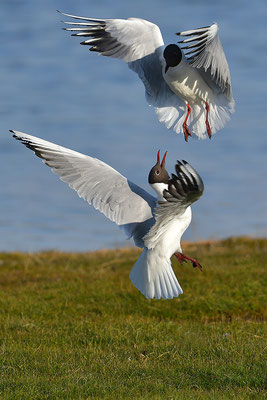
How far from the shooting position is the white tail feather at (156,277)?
18.4 ft

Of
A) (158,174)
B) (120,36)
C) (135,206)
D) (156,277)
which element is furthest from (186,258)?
(120,36)

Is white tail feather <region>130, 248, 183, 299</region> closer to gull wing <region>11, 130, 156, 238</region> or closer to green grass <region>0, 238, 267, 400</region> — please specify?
gull wing <region>11, 130, 156, 238</region>

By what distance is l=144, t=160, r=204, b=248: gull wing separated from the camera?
4689 mm

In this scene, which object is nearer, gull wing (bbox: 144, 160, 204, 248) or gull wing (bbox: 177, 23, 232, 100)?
gull wing (bbox: 144, 160, 204, 248)

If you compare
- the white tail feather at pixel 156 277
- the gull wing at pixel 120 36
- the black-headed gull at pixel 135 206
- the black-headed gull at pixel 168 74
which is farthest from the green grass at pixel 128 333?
the gull wing at pixel 120 36

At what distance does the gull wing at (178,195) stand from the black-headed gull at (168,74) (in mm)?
1466

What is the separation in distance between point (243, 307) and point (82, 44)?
408cm

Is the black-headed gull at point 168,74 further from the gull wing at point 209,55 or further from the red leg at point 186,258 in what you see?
the red leg at point 186,258

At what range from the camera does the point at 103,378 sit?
15.6 feet

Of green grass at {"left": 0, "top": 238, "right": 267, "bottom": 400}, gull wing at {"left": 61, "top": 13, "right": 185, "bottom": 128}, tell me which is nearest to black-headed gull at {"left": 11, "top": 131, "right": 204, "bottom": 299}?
green grass at {"left": 0, "top": 238, "right": 267, "bottom": 400}

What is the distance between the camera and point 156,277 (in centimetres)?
568

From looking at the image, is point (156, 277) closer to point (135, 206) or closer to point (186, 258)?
point (186, 258)

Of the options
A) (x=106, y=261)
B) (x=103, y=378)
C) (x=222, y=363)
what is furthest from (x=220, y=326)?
(x=106, y=261)

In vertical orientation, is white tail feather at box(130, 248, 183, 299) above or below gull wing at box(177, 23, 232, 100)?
below
